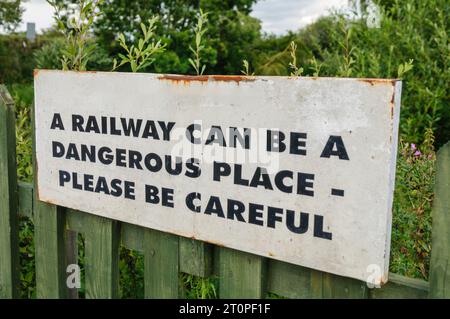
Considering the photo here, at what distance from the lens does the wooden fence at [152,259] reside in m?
1.21

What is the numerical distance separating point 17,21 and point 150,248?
25.5 m

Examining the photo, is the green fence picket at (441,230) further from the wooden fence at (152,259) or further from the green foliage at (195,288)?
the green foliage at (195,288)

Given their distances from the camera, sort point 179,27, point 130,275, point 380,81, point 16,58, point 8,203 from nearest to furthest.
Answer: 1. point 380,81
2. point 8,203
3. point 130,275
4. point 179,27
5. point 16,58

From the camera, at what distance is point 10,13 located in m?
23.3

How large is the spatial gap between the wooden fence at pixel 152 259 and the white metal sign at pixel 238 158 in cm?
8

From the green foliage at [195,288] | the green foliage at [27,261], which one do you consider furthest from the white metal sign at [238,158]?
the green foliage at [27,261]

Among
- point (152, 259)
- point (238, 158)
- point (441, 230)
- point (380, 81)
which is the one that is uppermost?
point (380, 81)

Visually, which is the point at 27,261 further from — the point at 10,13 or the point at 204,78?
the point at 10,13

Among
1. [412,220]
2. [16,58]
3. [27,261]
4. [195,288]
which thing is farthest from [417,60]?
[16,58]

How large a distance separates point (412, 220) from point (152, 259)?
0.94m
